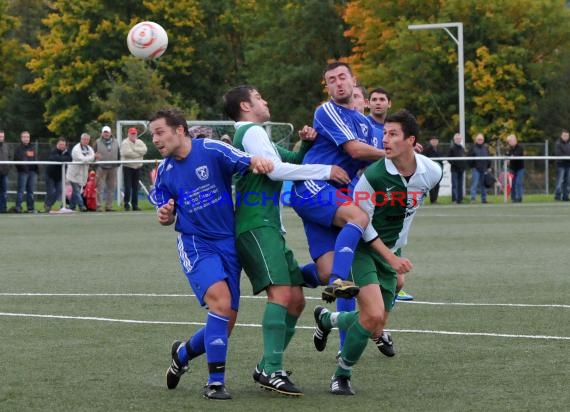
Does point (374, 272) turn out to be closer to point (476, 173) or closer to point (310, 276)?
point (310, 276)

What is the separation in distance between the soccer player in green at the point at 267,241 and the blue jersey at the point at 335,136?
0.58 m

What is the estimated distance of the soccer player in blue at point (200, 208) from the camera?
7.68 meters

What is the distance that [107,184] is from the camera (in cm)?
3045

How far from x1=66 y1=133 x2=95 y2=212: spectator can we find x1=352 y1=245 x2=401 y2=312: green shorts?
21625mm

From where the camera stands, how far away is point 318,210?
28.0ft

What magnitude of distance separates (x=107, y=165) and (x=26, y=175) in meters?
1.95

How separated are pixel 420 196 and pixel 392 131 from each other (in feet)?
1.56

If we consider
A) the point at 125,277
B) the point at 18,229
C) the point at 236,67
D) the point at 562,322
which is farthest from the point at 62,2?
the point at 562,322

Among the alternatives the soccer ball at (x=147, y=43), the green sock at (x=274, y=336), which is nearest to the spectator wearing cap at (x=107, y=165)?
the soccer ball at (x=147, y=43)

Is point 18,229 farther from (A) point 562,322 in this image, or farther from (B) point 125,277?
(A) point 562,322

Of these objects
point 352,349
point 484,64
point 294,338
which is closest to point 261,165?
point 352,349

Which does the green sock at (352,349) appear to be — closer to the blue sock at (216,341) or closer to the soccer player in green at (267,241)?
the soccer player in green at (267,241)

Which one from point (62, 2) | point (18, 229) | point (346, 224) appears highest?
point (62, 2)

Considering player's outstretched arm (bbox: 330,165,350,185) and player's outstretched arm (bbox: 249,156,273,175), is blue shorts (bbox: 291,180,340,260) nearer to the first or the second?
player's outstretched arm (bbox: 330,165,350,185)
